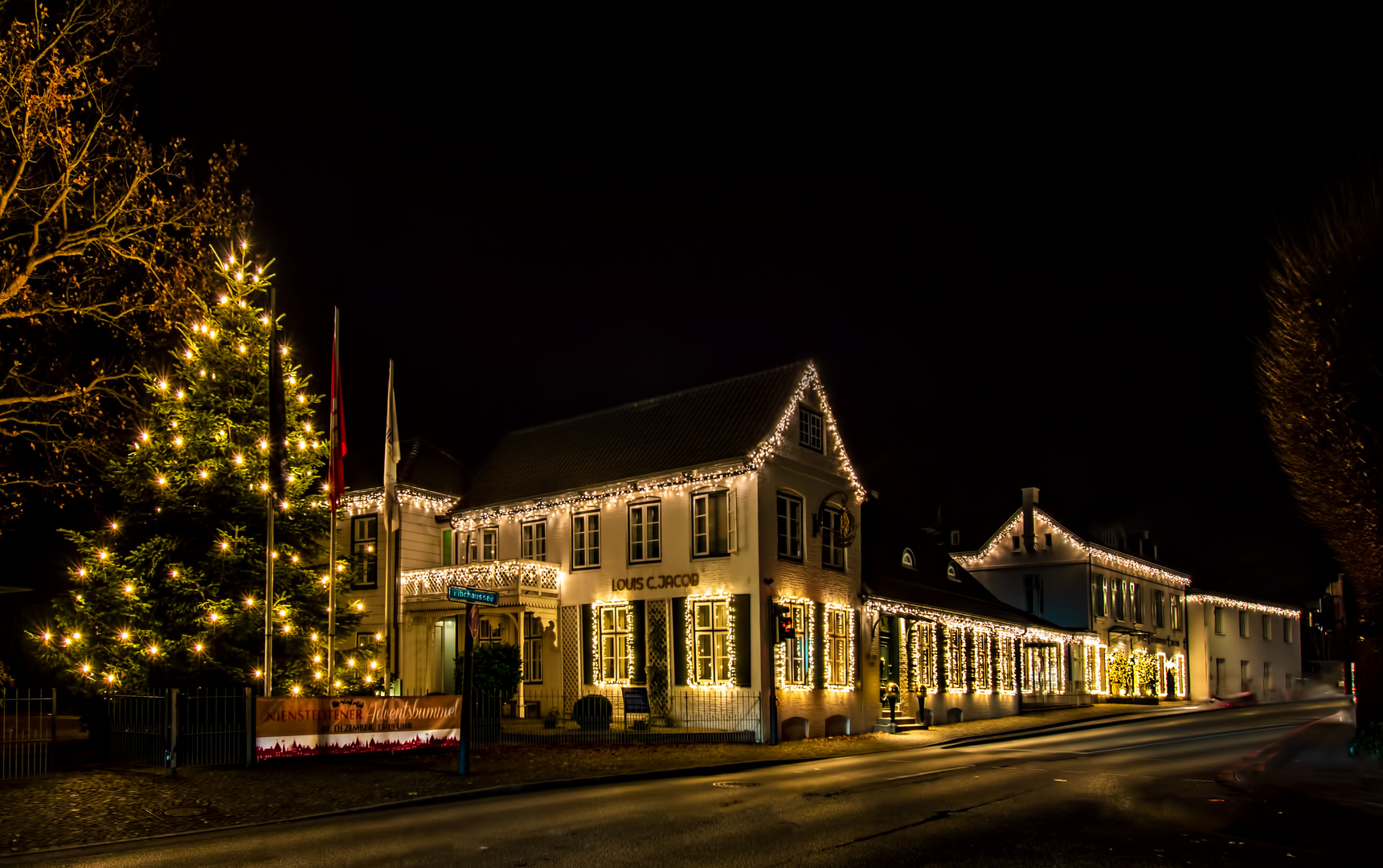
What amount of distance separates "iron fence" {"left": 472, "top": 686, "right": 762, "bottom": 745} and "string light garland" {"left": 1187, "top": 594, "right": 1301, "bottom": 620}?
138 ft

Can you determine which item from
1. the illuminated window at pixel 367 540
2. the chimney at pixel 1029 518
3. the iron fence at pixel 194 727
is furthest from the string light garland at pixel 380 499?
the chimney at pixel 1029 518

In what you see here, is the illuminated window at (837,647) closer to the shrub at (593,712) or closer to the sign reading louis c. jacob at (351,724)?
the shrub at (593,712)

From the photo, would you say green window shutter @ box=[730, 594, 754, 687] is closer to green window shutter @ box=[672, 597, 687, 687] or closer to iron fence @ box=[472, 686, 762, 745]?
iron fence @ box=[472, 686, 762, 745]

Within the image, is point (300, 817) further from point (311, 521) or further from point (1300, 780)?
point (1300, 780)

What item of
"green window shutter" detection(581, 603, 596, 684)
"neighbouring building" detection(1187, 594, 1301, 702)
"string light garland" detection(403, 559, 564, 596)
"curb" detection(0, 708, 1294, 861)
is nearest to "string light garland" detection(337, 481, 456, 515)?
"string light garland" detection(403, 559, 564, 596)

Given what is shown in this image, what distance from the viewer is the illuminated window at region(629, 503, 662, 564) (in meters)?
28.0

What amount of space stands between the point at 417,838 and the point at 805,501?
18.4m

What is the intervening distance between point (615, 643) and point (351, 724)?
10.6 m

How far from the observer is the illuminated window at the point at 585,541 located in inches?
1155

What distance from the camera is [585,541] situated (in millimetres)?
29672

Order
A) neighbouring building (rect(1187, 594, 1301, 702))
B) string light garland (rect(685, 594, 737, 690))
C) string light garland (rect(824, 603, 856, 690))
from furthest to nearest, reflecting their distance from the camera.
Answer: neighbouring building (rect(1187, 594, 1301, 702))
string light garland (rect(824, 603, 856, 690))
string light garland (rect(685, 594, 737, 690))

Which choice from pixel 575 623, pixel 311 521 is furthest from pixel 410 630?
pixel 311 521

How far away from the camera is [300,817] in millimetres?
13484

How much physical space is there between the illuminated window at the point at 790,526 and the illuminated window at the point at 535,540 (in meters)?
7.15
